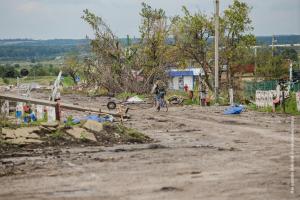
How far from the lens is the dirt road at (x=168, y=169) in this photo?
10.1 m

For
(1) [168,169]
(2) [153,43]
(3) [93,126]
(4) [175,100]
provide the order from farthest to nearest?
(2) [153,43]
(4) [175,100]
(3) [93,126]
(1) [168,169]

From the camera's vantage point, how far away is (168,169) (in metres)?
12.7

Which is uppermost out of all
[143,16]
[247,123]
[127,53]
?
[143,16]

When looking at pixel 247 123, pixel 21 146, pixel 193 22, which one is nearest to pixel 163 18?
pixel 193 22

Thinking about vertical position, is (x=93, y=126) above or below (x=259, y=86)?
below

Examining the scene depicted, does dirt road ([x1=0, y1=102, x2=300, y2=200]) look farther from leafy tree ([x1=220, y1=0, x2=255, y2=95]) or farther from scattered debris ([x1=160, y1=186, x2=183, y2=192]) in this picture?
leafy tree ([x1=220, y1=0, x2=255, y2=95])

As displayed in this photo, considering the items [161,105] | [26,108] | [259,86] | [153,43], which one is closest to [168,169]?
[26,108]

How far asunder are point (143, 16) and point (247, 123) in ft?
96.7

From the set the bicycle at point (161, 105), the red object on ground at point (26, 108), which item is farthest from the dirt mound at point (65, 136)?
the bicycle at point (161, 105)

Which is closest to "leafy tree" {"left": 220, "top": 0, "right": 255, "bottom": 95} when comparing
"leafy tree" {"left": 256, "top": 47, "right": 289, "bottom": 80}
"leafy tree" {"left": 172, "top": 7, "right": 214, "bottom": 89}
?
A: "leafy tree" {"left": 172, "top": 7, "right": 214, "bottom": 89}

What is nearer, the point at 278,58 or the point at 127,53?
the point at 127,53

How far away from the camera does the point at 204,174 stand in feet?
39.3

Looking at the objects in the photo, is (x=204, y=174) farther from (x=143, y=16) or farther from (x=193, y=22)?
(x=143, y=16)

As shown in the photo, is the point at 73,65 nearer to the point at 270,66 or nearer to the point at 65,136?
the point at 270,66
